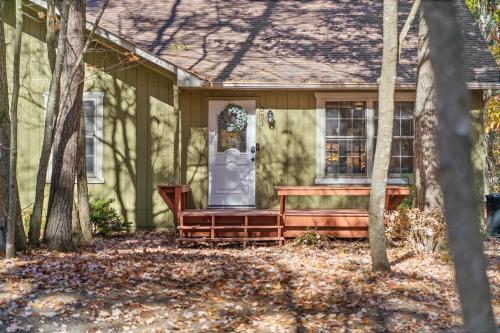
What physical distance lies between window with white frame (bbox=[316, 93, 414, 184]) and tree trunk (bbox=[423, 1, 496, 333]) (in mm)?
10904

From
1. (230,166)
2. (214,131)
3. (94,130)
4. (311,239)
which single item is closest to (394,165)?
(311,239)

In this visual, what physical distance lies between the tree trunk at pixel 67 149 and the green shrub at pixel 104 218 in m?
2.93

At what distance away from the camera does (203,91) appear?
1323 cm

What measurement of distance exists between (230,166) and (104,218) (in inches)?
107

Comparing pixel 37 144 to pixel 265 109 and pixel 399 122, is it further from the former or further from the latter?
pixel 399 122

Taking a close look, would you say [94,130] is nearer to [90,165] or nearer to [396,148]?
[90,165]

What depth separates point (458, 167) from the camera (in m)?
2.29

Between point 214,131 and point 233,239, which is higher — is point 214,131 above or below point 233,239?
above

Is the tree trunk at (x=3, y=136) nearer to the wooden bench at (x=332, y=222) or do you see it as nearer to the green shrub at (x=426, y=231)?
the wooden bench at (x=332, y=222)

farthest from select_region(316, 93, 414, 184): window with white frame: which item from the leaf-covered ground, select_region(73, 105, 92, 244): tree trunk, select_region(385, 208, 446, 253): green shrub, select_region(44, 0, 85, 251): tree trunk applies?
select_region(44, 0, 85, 251): tree trunk

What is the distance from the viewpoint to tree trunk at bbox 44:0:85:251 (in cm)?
969

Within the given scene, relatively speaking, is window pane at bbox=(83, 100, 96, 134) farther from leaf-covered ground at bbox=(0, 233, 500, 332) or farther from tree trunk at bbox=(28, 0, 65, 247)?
leaf-covered ground at bbox=(0, 233, 500, 332)

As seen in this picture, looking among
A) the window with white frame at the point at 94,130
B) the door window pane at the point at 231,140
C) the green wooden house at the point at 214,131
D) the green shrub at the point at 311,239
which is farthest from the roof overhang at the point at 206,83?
the green shrub at the point at 311,239

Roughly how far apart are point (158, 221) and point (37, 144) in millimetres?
2940
